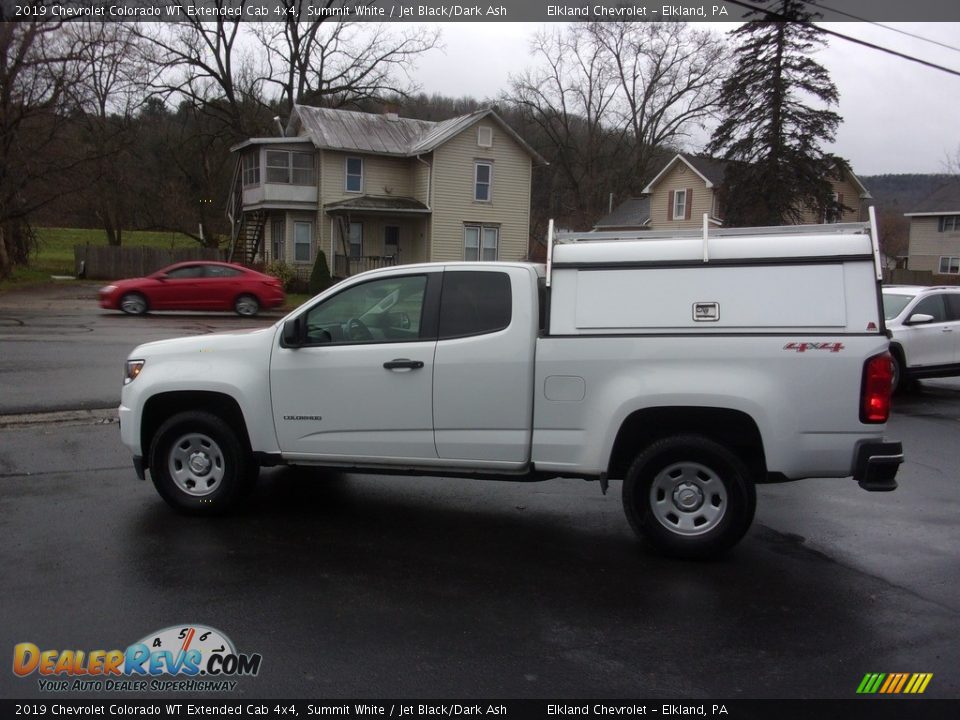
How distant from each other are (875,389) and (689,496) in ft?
4.42

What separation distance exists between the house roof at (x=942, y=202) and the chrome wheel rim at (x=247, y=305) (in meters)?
46.0

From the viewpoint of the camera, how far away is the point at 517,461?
18.3 feet

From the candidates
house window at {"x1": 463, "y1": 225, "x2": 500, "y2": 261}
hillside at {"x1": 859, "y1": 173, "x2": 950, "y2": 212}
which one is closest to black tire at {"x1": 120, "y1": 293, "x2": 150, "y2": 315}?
house window at {"x1": 463, "y1": 225, "x2": 500, "y2": 261}

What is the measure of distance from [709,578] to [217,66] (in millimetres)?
47044

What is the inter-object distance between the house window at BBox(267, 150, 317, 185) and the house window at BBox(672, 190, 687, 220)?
23632 millimetres

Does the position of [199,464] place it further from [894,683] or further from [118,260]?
[118,260]

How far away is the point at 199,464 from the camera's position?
6199 mm

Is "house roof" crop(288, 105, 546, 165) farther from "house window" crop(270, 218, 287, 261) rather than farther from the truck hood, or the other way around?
the truck hood

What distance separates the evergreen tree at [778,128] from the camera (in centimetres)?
3616

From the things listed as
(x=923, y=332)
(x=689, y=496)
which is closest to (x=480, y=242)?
(x=923, y=332)

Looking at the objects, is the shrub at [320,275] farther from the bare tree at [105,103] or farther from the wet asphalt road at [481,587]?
the wet asphalt road at [481,587]

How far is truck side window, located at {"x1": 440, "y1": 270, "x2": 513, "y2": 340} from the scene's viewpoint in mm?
5695

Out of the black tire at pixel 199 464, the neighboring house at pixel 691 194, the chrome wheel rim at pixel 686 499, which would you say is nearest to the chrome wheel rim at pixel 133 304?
the black tire at pixel 199 464
